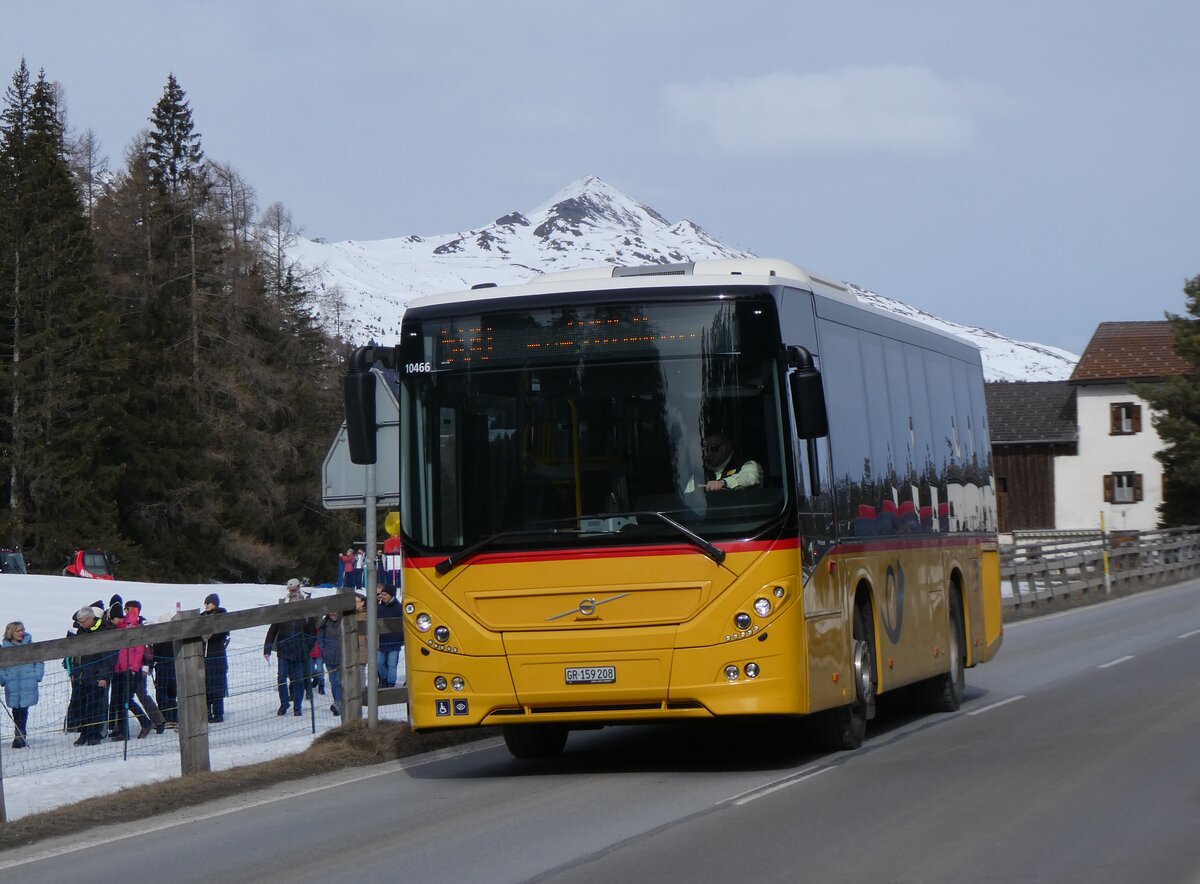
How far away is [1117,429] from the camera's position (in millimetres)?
82062

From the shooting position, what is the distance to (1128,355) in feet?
278

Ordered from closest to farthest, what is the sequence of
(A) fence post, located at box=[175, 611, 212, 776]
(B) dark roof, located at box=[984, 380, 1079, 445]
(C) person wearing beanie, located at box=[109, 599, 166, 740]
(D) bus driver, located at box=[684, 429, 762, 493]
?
(D) bus driver, located at box=[684, 429, 762, 493] → (A) fence post, located at box=[175, 611, 212, 776] → (C) person wearing beanie, located at box=[109, 599, 166, 740] → (B) dark roof, located at box=[984, 380, 1079, 445]

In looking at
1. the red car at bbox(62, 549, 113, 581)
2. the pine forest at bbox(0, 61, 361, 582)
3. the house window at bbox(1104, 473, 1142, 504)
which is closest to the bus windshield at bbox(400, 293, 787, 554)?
the red car at bbox(62, 549, 113, 581)

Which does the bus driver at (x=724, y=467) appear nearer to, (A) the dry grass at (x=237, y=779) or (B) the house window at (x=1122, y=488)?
(A) the dry grass at (x=237, y=779)

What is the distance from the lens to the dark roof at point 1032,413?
8412 cm

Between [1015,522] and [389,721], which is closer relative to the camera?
[389,721]

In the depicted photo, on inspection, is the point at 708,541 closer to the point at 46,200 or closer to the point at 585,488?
the point at 585,488

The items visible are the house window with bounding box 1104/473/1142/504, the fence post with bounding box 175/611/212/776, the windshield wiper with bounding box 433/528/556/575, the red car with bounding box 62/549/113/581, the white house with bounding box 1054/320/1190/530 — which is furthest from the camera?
the house window with bounding box 1104/473/1142/504

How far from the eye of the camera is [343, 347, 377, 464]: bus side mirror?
1136 centimetres

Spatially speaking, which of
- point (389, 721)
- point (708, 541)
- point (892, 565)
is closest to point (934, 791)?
point (708, 541)

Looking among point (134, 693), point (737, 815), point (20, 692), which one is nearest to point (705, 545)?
point (737, 815)

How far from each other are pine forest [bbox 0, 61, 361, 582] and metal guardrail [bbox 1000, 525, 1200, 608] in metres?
34.2

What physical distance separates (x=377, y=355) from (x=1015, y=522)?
2965 inches

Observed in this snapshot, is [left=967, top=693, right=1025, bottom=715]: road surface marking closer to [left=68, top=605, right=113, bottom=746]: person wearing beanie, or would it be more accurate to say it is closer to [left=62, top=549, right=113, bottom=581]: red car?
[left=68, top=605, right=113, bottom=746]: person wearing beanie
